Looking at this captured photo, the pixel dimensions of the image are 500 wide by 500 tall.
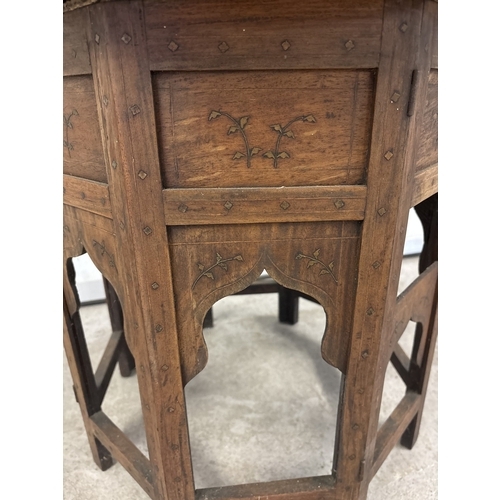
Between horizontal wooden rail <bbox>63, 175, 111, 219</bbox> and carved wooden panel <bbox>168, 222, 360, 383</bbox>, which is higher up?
horizontal wooden rail <bbox>63, 175, 111, 219</bbox>

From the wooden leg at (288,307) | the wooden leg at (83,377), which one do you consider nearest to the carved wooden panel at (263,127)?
the wooden leg at (83,377)

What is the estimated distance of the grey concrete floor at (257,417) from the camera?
5.49 feet

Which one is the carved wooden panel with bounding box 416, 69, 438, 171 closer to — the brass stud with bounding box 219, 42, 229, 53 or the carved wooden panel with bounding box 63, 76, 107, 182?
the brass stud with bounding box 219, 42, 229, 53

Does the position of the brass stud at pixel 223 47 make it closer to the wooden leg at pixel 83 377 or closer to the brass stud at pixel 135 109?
the brass stud at pixel 135 109

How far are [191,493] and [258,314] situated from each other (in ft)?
5.12

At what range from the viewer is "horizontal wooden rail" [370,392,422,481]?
143 cm

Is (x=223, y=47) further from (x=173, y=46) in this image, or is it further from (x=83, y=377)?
(x=83, y=377)

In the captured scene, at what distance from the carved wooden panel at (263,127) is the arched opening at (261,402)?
1.29 m

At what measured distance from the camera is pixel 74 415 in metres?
2.00

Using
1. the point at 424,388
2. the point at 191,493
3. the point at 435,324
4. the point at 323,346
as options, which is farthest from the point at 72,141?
the point at 424,388

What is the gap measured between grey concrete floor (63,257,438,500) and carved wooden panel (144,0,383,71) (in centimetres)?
151

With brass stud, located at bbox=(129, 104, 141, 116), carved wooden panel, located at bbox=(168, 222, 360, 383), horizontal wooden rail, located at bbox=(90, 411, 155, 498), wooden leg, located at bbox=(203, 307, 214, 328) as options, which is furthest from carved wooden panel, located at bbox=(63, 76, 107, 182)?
wooden leg, located at bbox=(203, 307, 214, 328)

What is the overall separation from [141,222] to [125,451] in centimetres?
94

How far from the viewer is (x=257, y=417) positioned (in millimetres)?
1957
